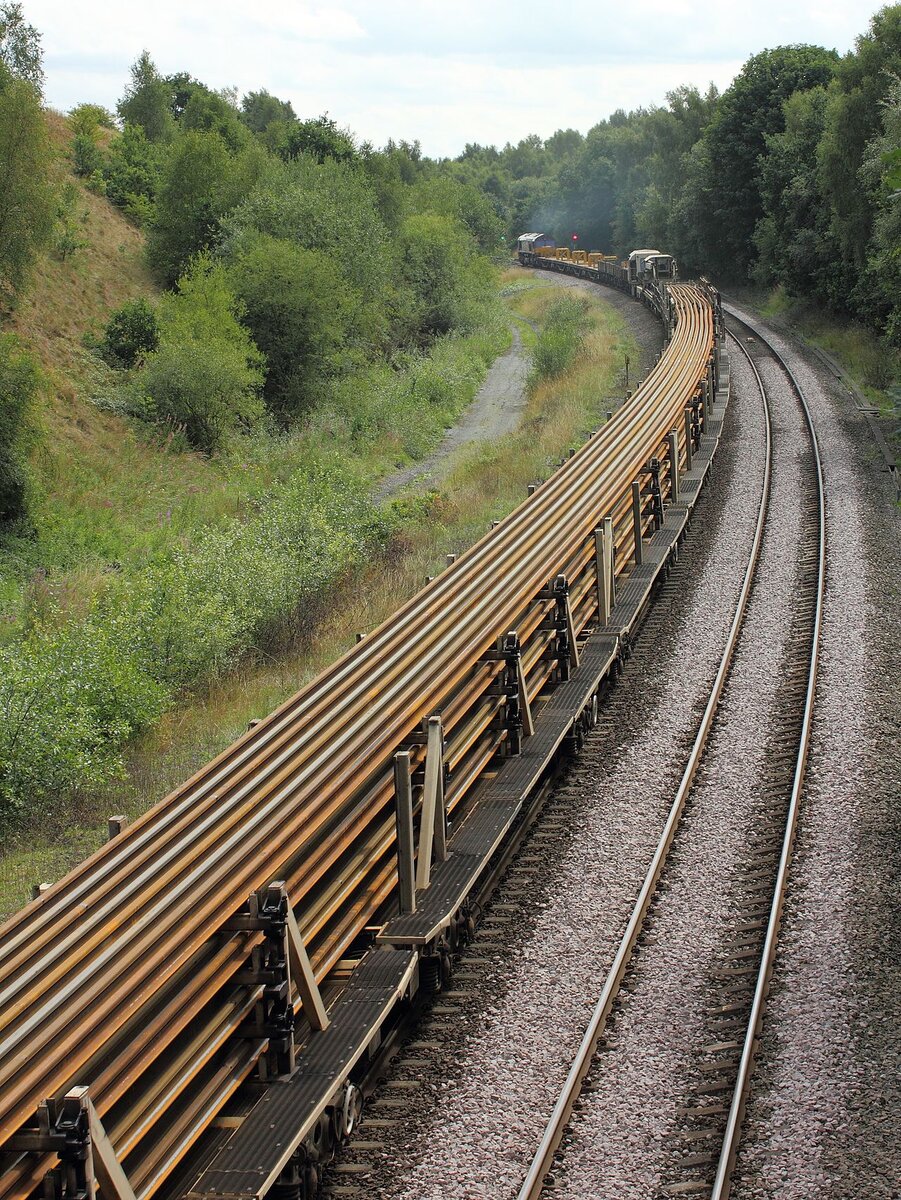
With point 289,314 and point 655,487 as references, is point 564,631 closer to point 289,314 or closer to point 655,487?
point 655,487

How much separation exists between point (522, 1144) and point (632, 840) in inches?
164

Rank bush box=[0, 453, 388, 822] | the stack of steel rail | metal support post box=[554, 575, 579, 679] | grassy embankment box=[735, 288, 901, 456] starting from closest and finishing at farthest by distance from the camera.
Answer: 1. the stack of steel rail
2. bush box=[0, 453, 388, 822]
3. metal support post box=[554, 575, 579, 679]
4. grassy embankment box=[735, 288, 901, 456]

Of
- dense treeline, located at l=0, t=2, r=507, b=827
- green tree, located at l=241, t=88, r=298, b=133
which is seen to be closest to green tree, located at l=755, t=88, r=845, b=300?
dense treeline, located at l=0, t=2, r=507, b=827

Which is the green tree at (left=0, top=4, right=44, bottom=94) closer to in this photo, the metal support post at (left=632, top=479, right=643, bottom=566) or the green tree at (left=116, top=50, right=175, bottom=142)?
the metal support post at (left=632, top=479, right=643, bottom=566)

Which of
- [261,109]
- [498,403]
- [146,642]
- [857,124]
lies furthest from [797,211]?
[261,109]

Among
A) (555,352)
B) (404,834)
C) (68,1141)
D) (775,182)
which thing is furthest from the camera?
(775,182)

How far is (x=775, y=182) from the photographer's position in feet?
182

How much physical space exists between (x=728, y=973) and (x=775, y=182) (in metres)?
52.7

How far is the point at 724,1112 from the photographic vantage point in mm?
7383

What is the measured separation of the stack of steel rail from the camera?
579 centimetres

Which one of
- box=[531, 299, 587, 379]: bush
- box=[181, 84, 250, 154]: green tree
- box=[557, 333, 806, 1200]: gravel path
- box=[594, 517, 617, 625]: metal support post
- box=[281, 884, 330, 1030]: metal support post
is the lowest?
box=[557, 333, 806, 1200]: gravel path

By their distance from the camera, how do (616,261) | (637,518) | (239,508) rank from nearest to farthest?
(637,518) → (239,508) → (616,261)

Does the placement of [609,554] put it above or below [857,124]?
below

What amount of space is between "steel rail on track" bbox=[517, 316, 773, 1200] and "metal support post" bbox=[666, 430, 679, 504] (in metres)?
5.72
